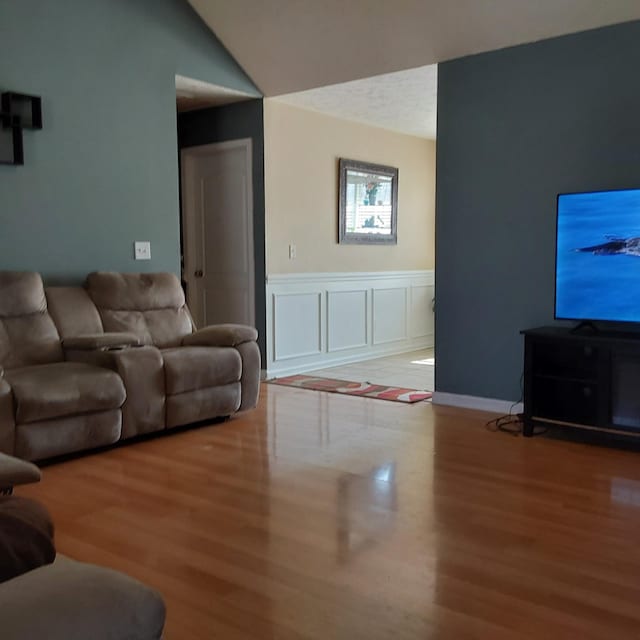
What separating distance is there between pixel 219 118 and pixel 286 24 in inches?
53.0

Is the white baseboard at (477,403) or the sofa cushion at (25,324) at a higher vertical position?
the sofa cushion at (25,324)

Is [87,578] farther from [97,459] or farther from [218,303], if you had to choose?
[218,303]

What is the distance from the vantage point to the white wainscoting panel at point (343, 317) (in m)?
5.86

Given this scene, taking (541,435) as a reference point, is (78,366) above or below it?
above

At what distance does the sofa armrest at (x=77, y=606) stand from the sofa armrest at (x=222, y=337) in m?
3.33

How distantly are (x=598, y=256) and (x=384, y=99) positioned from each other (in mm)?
2683

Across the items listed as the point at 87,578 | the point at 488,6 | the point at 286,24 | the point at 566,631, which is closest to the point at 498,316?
the point at 488,6

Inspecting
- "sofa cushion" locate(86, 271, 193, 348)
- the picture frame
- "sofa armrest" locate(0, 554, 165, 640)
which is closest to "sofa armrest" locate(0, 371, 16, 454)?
"sofa cushion" locate(86, 271, 193, 348)

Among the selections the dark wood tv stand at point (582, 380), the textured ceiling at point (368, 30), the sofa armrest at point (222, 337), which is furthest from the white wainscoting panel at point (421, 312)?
the dark wood tv stand at point (582, 380)

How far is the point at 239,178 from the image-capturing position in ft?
19.1

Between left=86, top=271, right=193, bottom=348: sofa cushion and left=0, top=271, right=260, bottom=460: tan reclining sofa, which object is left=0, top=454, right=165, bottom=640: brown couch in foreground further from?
left=86, top=271, right=193, bottom=348: sofa cushion

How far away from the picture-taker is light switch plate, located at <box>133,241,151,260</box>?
4.71 m

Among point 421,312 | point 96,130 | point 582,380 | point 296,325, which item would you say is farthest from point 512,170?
point 421,312

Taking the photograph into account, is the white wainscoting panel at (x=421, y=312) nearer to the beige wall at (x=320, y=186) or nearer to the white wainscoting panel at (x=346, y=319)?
the beige wall at (x=320, y=186)
